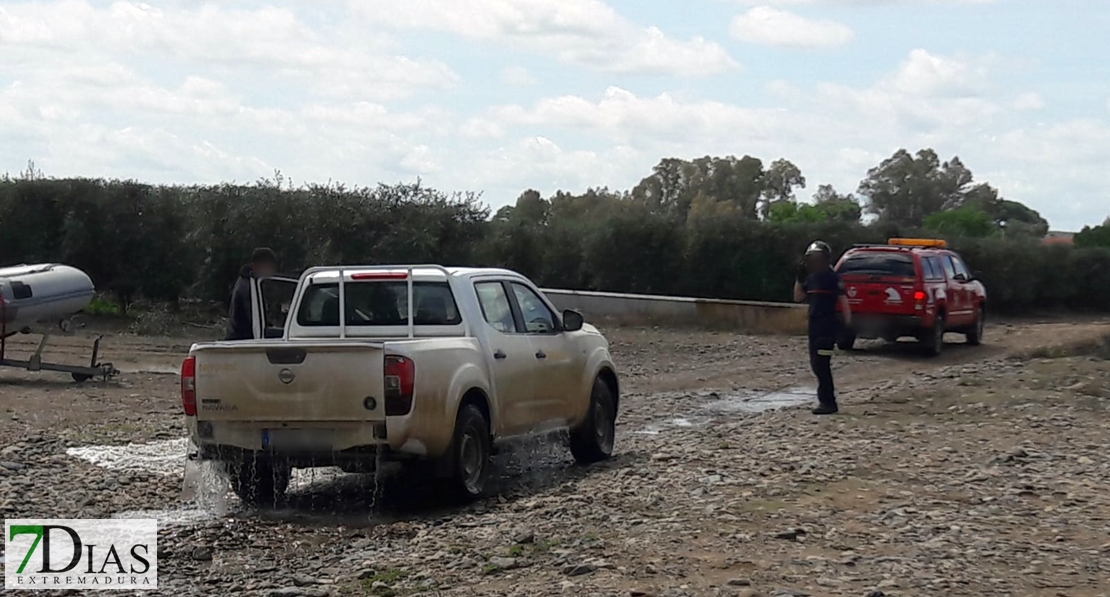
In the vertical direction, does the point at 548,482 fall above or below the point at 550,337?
below

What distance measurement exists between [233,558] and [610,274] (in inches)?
1140

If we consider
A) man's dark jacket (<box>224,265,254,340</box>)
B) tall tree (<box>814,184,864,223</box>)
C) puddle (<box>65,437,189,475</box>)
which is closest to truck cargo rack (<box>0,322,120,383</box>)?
puddle (<box>65,437,189,475</box>)

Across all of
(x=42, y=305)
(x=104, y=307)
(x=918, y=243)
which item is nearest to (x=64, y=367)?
(x=42, y=305)

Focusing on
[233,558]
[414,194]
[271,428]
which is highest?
[414,194]

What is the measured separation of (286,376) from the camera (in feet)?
31.8

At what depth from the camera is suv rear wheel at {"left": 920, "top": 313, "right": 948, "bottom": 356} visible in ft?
75.5

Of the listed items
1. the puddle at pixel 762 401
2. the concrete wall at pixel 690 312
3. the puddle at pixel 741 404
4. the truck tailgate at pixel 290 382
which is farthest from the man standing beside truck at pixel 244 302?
the concrete wall at pixel 690 312

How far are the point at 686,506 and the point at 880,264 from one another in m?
14.6

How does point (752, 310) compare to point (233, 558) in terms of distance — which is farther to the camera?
point (752, 310)

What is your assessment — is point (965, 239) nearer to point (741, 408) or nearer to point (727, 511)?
point (741, 408)

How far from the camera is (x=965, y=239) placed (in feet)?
Result: 128

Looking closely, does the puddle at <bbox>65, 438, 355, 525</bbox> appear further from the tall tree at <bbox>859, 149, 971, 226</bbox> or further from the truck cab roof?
the tall tree at <bbox>859, 149, 971, 226</bbox>

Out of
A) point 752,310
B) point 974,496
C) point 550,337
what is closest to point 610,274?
point 752,310

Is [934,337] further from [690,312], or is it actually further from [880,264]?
[690,312]
